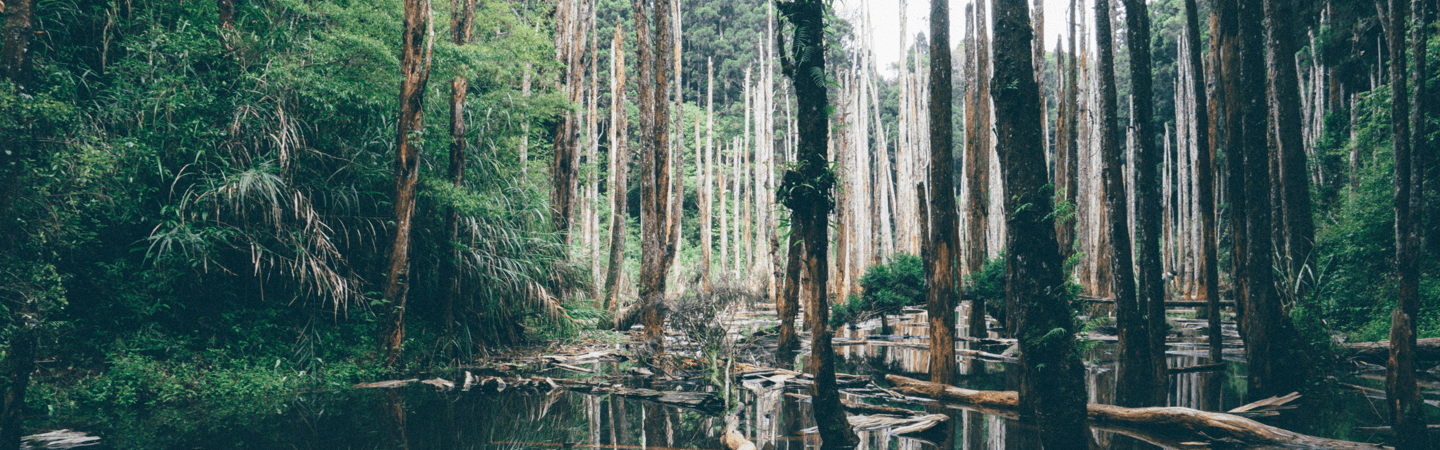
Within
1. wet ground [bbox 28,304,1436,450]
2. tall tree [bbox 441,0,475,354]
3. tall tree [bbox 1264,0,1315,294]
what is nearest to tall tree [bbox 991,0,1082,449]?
wet ground [bbox 28,304,1436,450]

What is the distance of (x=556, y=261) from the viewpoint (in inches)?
429

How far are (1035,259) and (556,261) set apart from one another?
7.85 meters

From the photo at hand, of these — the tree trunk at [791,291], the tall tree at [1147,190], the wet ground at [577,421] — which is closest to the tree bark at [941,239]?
the wet ground at [577,421]

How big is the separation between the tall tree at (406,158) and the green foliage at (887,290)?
23.9 ft

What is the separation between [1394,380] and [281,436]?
8481 mm

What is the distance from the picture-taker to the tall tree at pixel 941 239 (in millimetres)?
7328

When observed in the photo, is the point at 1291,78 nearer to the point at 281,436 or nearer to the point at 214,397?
the point at 281,436

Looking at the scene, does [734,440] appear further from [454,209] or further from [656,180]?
[656,180]

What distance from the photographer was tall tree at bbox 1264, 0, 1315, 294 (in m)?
7.51

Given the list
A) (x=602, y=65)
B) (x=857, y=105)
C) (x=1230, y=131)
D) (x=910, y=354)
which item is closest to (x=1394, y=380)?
(x=1230, y=131)

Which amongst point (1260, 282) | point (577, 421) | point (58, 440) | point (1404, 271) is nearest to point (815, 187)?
point (577, 421)

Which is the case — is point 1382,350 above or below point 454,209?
below

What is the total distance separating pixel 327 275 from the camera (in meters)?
8.38

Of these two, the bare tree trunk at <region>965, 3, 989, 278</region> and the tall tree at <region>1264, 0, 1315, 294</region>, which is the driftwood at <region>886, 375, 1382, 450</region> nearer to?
the tall tree at <region>1264, 0, 1315, 294</region>
